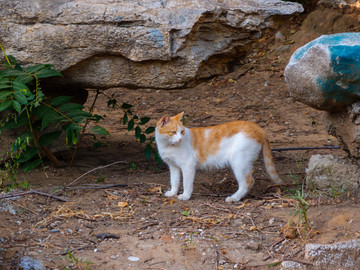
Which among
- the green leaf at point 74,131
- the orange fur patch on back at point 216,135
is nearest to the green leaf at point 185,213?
the orange fur patch on back at point 216,135

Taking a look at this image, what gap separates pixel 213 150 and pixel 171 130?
0.50 meters

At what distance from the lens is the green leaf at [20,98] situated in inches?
167

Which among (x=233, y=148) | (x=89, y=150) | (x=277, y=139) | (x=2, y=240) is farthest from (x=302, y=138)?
(x=2, y=240)

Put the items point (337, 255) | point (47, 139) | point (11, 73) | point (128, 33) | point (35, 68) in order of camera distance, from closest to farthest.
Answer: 1. point (337, 255)
2. point (11, 73)
3. point (35, 68)
4. point (128, 33)
5. point (47, 139)

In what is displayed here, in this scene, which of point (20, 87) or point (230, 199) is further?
point (230, 199)

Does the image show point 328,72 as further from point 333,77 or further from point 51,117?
point 51,117

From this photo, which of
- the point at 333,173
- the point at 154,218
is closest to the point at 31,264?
the point at 154,218

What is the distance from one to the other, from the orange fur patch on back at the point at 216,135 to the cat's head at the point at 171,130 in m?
0.24

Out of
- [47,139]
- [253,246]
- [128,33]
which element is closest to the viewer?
[253,246]

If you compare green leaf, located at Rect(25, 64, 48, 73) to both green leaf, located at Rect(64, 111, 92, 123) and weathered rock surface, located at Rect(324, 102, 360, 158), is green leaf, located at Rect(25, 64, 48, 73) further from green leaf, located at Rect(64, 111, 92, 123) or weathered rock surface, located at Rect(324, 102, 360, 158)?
weathered rock surface, located at Rect(324, 102, 360, 158)

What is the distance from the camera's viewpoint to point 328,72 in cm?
354

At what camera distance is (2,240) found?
339 centimetres

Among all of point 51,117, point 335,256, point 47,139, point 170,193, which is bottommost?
point 170,193

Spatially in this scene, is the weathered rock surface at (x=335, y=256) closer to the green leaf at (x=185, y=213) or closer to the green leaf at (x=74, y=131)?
the green leaf at (x=185, y=213)
